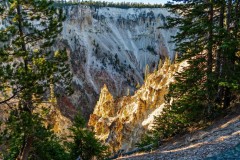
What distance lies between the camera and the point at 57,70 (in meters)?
13.8

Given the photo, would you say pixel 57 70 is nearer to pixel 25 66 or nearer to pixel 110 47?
pixel 25 66

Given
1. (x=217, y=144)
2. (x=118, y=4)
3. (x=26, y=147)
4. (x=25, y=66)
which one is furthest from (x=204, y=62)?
(x=118, y=4)

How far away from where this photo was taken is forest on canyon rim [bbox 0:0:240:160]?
40.9 feet

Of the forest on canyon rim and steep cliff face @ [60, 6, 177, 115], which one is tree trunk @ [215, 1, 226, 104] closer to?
the forest on canyon rim

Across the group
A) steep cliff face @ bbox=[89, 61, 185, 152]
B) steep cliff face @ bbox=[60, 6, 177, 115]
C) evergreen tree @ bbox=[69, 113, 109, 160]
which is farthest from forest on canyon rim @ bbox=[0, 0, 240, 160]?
steep cliff face @ bbox=[60, 6, 177, 115]

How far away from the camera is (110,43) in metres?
132

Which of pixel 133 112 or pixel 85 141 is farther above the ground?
pixel 85 141

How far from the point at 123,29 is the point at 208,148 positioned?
140348 mm

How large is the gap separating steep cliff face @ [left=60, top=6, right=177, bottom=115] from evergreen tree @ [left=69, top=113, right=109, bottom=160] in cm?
7343

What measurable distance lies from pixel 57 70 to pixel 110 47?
117 m

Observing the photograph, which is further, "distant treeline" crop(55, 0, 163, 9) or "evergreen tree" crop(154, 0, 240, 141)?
"distant treeline" crop(55, 0, 163, 9)

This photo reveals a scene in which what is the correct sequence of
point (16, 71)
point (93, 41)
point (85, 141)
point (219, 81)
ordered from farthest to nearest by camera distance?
point (93, 41) → point (85, 141) → point (219, 81) → point (16, 71)

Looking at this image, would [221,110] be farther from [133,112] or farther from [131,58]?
[131,58]

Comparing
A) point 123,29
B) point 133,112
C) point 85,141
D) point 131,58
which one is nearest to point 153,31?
point 123,29
